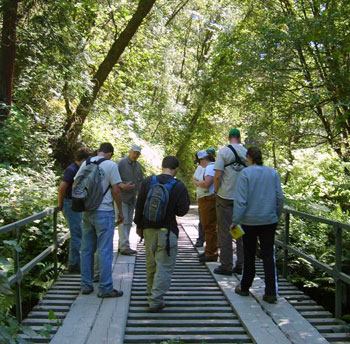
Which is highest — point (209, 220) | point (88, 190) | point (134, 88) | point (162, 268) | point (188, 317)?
point (134, 88)

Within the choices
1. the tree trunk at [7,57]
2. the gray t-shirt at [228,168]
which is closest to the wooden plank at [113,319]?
the gray t-shirt at [228,168]

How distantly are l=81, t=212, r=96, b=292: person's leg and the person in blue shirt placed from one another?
1.86 m

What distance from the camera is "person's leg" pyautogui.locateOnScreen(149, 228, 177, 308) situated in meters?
5.26

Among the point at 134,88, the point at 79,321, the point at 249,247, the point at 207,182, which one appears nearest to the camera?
the point at 79,321

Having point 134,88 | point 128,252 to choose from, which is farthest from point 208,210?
point 134,88

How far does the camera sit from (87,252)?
19.2 feet

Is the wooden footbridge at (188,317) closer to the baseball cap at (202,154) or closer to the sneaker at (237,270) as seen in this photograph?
the sneaker at (237,270)

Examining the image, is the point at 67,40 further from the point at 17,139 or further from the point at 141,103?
the point at 141,103

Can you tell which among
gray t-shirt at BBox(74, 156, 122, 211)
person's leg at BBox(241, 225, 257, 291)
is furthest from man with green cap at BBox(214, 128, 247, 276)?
gray t-shirt at BBox(74, 156, 122, 211)

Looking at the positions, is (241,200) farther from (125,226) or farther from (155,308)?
(125,226)

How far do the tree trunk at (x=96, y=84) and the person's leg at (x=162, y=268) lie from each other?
8.42 m

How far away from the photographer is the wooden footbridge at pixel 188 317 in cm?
444

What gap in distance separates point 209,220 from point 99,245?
2.47 m

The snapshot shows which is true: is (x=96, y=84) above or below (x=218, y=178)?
above
